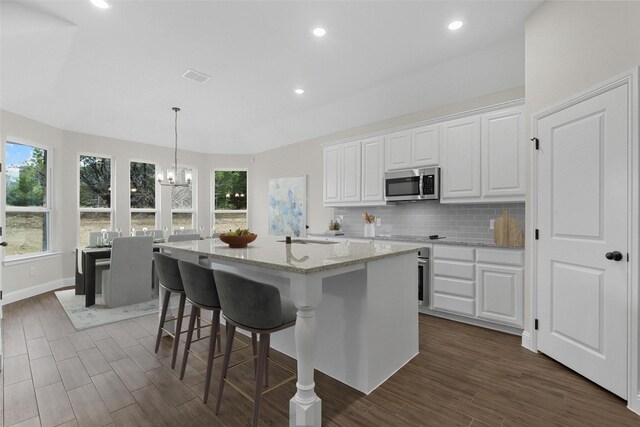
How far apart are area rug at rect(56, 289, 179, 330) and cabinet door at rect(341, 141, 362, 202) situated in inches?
114

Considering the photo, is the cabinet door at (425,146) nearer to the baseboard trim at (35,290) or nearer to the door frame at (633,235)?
the door frame at (633,235)

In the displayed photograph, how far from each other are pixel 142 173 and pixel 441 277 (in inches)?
235

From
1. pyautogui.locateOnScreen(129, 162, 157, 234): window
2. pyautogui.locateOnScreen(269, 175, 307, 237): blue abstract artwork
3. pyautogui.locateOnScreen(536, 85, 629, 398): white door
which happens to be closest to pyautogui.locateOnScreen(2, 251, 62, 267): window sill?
pyautogui.locateOnScreen(129, 162, 157, 234): window

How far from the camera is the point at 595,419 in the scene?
1.79 metres

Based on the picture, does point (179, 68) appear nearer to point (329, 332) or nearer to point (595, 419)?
point (329, 332)

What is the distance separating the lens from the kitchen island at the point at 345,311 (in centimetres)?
165

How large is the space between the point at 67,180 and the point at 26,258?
1.42 metres

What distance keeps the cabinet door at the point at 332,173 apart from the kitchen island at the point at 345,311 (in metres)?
2.68

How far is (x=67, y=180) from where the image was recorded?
516cm

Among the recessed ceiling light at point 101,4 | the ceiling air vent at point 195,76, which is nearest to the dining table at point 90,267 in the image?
the ceiling air vent at point 195,76

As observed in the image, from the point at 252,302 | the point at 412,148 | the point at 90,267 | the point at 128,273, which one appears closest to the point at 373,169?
the point at 412,148

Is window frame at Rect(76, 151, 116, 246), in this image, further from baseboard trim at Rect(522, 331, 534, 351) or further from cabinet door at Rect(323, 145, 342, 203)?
baseboard trim at Rect(522, 331, 534, 351)

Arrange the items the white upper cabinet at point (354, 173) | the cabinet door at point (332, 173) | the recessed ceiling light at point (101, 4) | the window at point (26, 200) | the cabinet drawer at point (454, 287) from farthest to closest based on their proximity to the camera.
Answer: the cabinet door at point (332, 173) < the white upper cabinet at point (354, 173) < the window at point (26, 200) < the cabinet drawer at point (454, 287) < the recessed ceiling light at point (101, 4)

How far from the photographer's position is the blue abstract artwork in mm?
6008
